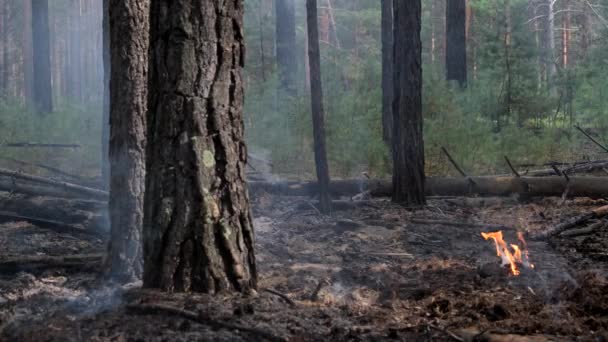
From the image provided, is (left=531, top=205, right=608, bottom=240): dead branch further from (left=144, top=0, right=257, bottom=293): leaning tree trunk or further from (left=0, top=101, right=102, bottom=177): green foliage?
(left=0, top=101, right=102, bottom=177): green foliage

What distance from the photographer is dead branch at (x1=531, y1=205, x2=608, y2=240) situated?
8375 millimetres

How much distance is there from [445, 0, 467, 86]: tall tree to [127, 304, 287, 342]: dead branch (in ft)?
48.4

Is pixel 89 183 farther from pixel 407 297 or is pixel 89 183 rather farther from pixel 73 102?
pixel 73 102

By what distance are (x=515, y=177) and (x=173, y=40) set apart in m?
7.74

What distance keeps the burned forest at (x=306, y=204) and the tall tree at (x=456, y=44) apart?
0.06 m

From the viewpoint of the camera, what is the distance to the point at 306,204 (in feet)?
35.2

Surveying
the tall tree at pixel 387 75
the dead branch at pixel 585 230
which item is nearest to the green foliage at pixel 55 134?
the tall tree at pixel 387 75

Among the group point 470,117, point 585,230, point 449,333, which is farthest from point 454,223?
point 470,117

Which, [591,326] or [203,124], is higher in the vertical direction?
[203,124]

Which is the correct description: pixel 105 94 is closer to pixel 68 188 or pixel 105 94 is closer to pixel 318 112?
pixel 68 188

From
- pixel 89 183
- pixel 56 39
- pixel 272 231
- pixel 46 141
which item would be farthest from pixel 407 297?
pixel 56 39

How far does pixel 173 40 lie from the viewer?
4500 millimetres

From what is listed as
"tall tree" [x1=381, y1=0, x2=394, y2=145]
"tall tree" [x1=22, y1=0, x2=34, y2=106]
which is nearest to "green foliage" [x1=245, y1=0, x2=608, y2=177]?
"tall tree" [x1=381, y1=0, x2=394, y2=145]

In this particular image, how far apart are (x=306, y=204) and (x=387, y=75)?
5745mm
